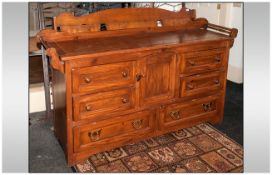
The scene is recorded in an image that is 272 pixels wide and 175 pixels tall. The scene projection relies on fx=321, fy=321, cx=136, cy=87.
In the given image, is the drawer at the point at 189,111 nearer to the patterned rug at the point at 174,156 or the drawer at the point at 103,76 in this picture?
the patterned rug at the point at 174,156

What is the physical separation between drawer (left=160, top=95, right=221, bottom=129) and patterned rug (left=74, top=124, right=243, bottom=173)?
138 millimetres

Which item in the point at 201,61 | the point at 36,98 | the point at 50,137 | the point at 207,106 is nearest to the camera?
the point at 201,61

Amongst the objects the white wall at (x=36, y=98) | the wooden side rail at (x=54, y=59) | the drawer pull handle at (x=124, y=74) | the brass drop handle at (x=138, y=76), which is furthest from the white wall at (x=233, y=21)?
the wooden side rail at (x=54, y=59)

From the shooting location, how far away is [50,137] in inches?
106

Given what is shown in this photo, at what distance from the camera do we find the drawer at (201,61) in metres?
2.49

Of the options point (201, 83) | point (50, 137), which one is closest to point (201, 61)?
point (201, 83)

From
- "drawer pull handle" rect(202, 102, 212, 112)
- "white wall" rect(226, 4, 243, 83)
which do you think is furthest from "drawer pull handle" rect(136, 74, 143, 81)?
"white wall" rect(226, 4, 243, 83)

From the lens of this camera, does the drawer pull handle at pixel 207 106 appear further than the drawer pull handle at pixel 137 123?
Yes

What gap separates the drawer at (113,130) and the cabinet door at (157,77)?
0.14 metres

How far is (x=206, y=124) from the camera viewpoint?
295cm

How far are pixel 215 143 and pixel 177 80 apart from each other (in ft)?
2.03

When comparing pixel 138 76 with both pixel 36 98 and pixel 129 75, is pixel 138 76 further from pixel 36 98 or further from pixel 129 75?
pixel 36 98

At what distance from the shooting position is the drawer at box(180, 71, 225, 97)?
8.46 feet

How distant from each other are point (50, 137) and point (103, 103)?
0.73 m
